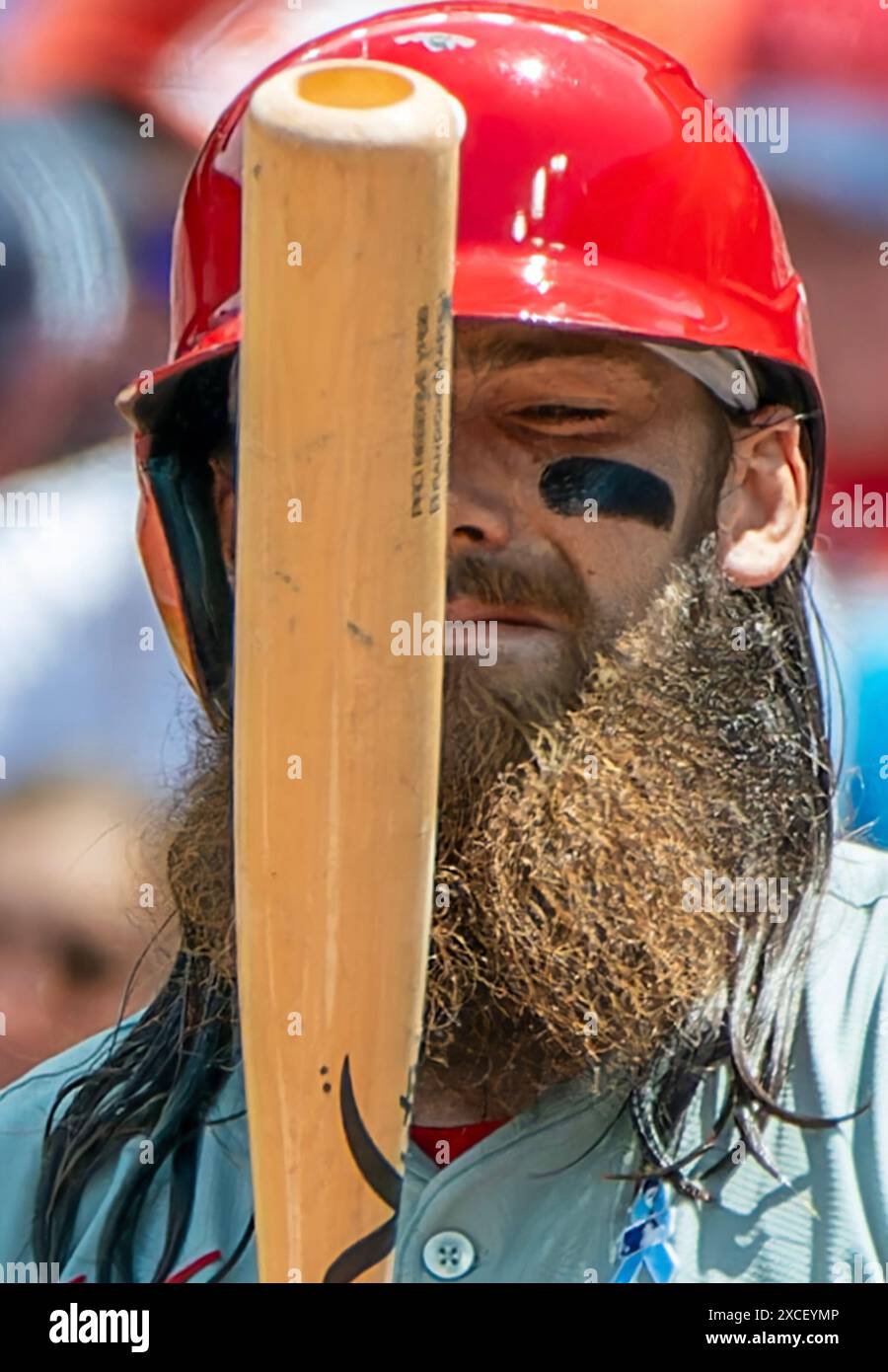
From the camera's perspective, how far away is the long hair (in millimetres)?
1727

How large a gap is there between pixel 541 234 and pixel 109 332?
6.91 ft

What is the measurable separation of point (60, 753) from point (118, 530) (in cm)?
46

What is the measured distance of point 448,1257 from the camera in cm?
169

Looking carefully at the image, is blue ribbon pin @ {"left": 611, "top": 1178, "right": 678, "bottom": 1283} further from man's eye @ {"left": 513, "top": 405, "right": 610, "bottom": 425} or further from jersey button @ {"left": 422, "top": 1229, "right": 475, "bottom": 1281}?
man's eye @ {"left": 513, "top": 405, "right": 610, "bottom": 425}

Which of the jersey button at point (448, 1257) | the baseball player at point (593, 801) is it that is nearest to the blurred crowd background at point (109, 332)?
the baseball player at point (593, 801)

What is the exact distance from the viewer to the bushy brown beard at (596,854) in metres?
1.74

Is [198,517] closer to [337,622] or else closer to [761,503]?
[761,503]

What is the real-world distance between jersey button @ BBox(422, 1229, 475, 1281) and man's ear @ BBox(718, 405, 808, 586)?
2.28ft

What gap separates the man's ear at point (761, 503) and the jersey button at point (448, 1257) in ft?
2.28

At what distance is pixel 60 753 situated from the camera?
381 centimetres

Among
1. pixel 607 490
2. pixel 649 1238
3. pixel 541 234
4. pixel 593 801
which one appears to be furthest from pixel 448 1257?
pixel 541 234

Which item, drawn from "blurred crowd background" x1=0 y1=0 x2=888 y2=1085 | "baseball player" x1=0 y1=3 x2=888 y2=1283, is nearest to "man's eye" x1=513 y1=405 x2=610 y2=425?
"baseball player" x1=0 y1=3 x2=888 y2=1283

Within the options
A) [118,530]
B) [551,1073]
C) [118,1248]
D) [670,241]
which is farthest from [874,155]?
[118,1248]

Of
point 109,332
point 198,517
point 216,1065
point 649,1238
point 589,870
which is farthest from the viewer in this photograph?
point 109,332
